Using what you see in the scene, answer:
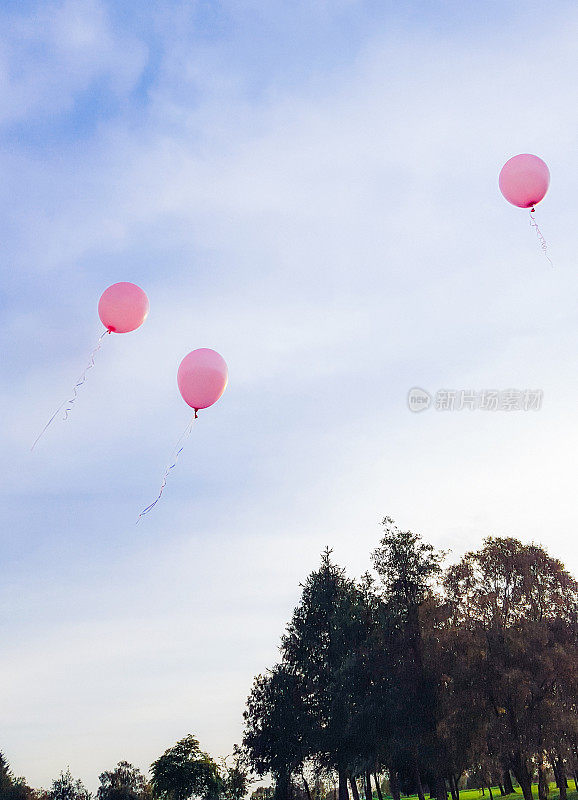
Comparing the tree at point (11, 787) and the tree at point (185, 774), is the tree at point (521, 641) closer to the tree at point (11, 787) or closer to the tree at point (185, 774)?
the tree at point (185, 774)

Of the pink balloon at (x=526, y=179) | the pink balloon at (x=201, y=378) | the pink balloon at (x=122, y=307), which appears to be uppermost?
the pink balloon at (x=526, y=179)

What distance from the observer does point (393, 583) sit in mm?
47625

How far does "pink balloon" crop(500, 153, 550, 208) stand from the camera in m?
15.5

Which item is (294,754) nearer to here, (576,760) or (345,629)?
(345,629)

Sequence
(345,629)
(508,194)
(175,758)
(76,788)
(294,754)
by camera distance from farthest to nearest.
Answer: (76,788) → (175,758) → (294,754) → (345,629) → (508,194)

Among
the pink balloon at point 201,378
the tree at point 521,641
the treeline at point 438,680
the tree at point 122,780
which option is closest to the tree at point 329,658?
the treeline at point 438,680

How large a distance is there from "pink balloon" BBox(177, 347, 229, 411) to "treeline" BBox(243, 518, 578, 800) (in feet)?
86.0

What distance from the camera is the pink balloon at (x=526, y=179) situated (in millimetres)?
15531

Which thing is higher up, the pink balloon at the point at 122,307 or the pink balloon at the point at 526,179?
the pink balloon at the point at 526,179

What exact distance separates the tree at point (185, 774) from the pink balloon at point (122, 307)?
291 feet

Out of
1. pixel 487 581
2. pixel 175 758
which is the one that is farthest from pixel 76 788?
pixel 487 581

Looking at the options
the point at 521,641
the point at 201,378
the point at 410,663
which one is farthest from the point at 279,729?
the point at 201,378

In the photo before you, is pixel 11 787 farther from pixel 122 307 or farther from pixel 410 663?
pixel 122 307

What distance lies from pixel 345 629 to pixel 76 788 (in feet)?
321
